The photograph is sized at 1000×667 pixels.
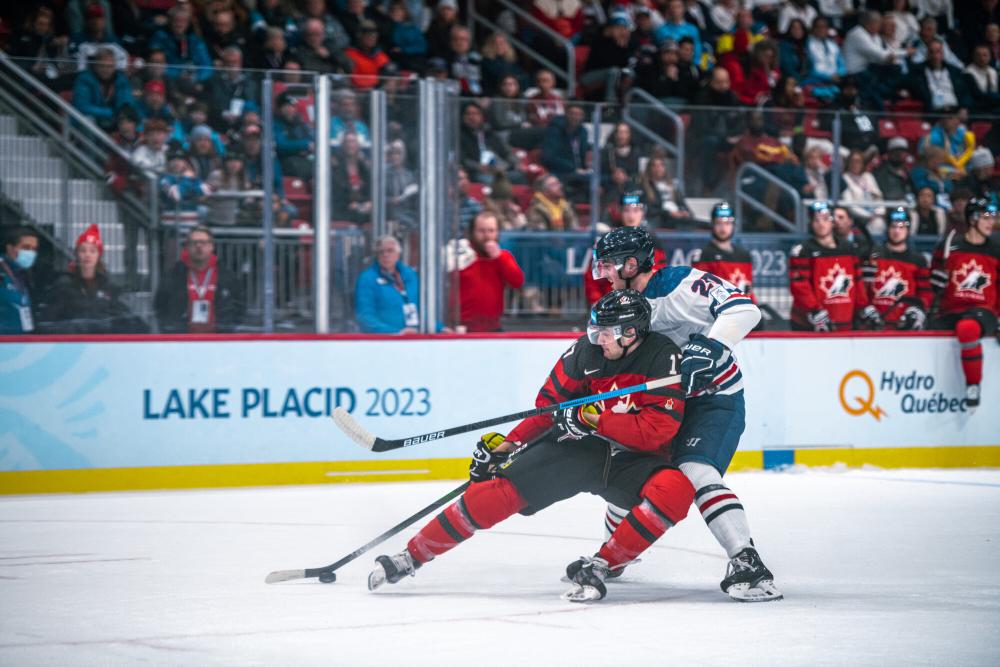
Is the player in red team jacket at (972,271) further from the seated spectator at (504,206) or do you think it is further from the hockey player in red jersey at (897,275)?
the seated spectator at (504,206)

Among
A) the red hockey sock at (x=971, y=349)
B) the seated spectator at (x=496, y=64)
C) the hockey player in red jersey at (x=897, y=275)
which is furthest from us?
the seated spectator at (x=496, y=64)

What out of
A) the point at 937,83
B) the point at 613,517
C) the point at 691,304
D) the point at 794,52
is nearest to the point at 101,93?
the point at 691,304

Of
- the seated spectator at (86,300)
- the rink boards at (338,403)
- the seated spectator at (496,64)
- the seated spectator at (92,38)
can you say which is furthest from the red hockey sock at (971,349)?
the seated spectator at (92,38)

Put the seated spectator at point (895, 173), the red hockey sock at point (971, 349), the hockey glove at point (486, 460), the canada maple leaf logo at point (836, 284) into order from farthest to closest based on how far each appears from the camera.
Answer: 1. the seated spectator at point (895, 173)
2. the canada maple leaf logo at point (836, 284)
3. the red hockey sock at point (971, 349)
4. the hockey glove at point (486, 460)

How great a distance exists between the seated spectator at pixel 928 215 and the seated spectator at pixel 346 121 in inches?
168

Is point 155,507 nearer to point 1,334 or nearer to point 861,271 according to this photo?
point 1,334

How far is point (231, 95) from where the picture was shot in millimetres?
8180

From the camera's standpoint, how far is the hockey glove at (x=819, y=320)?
945 centimetres

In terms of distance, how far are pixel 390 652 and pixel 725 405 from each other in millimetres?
1724

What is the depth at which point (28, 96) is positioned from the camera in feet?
25.9

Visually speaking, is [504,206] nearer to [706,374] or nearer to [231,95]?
[231,95]

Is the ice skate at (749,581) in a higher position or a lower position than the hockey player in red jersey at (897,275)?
lower

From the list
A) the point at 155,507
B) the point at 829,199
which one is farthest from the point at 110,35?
the point at 829,199

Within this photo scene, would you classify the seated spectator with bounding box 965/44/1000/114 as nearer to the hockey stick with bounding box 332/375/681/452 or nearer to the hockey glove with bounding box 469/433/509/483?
the hockey stick with bounding box 332/375/681/452
